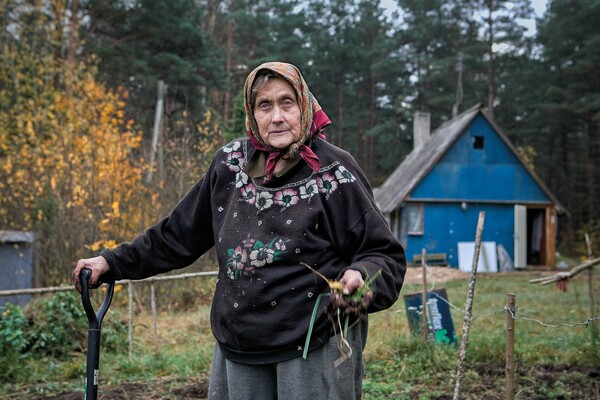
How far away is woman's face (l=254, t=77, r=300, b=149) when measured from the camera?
90.4 inches

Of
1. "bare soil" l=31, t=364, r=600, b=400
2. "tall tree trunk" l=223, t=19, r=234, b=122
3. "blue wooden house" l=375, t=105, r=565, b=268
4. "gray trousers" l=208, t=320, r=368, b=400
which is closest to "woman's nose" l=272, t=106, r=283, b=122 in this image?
"gray trousers" l=208, t=320, r=368, b=400

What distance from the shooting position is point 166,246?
8.48 feet

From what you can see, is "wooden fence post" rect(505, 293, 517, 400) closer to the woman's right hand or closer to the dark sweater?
the dark sweater

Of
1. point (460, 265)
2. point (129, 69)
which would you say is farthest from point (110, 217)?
point (460, 265)

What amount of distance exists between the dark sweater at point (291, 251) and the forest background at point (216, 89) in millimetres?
6912

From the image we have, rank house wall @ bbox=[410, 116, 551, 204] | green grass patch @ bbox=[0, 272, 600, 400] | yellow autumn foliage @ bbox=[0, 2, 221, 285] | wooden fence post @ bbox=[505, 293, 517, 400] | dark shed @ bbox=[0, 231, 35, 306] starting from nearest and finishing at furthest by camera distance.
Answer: wooden fence post @ bbox=[505, 293, 517, 400]
green grass patch @ bbox=[0, 272, 600, 400]
dark shed @ bbox=[0, 231, 35, 306]
yellow autumn foliage @ bbox=[0, 2, 221, 285]
house wall @ bbox=[410, 116, 551, 204]

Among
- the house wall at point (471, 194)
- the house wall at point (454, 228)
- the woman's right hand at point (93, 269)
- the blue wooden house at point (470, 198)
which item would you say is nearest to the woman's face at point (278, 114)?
the woman's right hand at point (93, 269)

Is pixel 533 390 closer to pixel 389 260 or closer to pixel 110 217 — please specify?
pixel 389 260

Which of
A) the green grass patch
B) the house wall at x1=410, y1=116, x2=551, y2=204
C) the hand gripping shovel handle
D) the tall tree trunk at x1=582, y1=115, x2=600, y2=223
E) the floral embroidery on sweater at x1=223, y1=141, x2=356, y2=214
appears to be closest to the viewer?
the floral embroidery on sweater at x1=223, y1=141, x2=356, y2=214

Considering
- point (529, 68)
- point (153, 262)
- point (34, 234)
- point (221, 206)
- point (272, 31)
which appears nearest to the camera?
point (221, 206)

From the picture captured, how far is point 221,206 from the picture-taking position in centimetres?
242

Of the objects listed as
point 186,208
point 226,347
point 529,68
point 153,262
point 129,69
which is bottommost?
point 226,347

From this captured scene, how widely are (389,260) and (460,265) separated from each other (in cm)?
1787

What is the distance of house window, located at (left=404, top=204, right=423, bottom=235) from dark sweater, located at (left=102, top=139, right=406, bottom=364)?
59.1 feet
